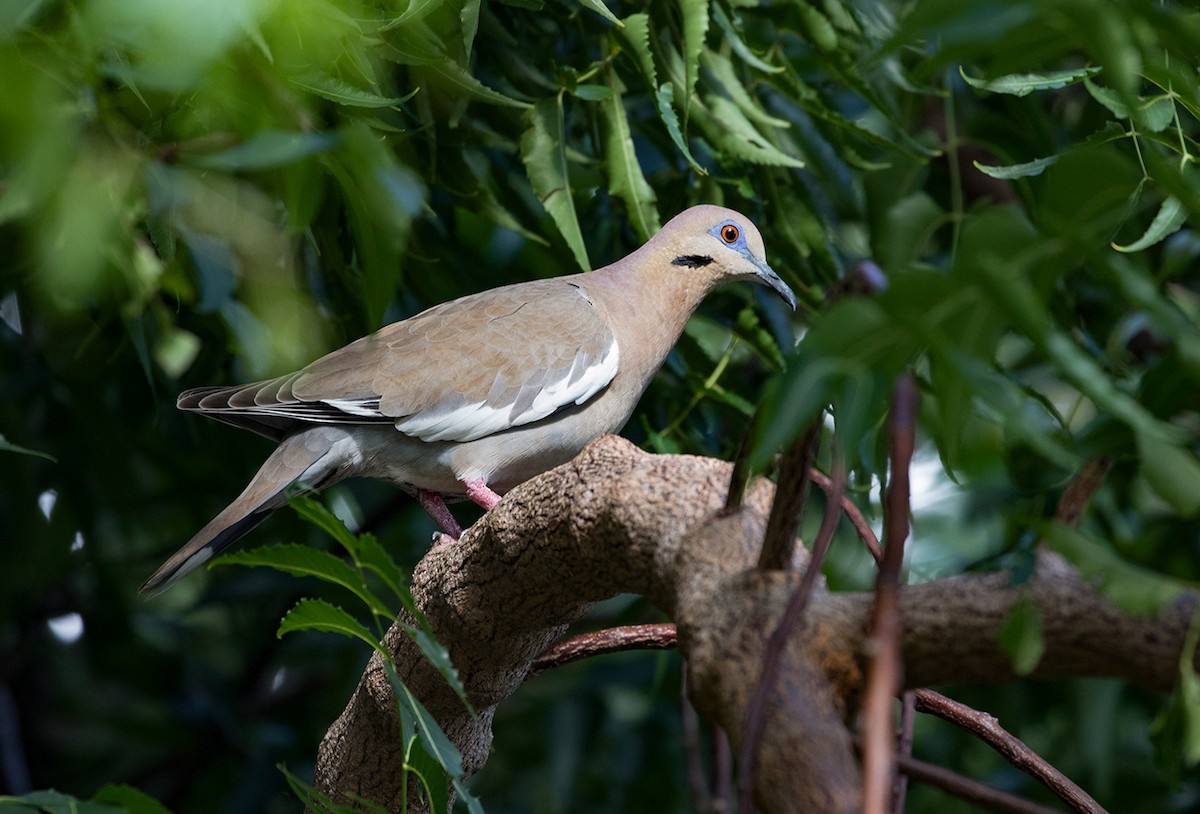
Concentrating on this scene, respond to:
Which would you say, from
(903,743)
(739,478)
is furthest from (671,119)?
(903,743)

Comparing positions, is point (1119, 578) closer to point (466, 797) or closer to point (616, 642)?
point (466, 797)

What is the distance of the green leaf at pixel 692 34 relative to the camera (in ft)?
6.28

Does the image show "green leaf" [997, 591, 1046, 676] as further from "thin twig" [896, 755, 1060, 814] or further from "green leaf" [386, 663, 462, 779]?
"green leaf" [386, 663, 462, 779]

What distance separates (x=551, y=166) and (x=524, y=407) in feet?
1.76

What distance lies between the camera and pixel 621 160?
217 cm

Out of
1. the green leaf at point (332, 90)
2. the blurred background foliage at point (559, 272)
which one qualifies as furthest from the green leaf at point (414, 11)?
the green leaf at point (332, 90)

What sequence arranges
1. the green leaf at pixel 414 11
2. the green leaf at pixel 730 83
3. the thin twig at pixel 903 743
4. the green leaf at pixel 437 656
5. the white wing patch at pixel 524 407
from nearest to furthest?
the green leaf at pixel 437 656
the thin twig at pixel 903 743
the green leaf at pixel 414 11
the green leaf at pixel 730 83
the white wing patch at pixel 524 407

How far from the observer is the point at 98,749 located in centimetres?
405

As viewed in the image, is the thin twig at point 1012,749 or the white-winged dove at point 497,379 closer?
the thin twig at point 1012,749

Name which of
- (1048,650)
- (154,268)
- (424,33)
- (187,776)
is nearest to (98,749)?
(187,776)

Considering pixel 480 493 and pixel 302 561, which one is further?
pixel 480 493

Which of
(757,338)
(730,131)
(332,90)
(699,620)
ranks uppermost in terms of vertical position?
(332,90)

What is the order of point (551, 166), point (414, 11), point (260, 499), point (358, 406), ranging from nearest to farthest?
1. point (414, 11)
2. point (551, 166)
3. point (260, 499)
4. point (358, 406)

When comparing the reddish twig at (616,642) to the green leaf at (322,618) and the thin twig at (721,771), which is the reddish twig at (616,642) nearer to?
the green leaf at (322,618)
